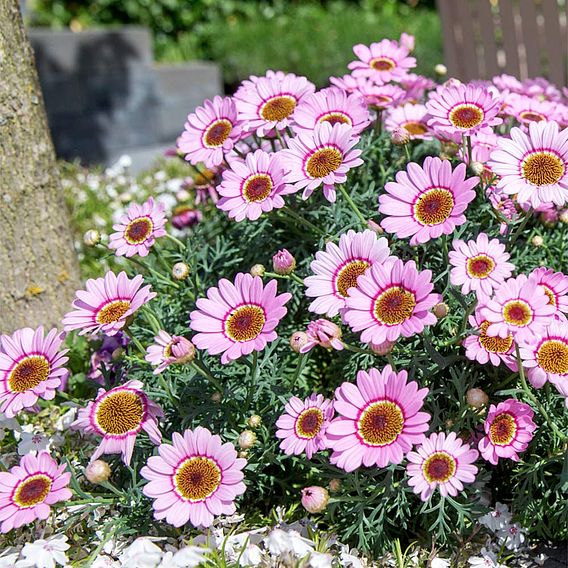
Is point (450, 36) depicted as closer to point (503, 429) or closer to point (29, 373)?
point (503, 429)

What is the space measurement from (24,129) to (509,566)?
1935 mm

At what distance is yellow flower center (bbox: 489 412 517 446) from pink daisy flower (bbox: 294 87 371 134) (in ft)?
2.64

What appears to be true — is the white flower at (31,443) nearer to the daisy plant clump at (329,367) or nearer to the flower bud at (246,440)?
the daisy plant clump at (329,367)

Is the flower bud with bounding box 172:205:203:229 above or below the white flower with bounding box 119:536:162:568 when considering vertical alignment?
above

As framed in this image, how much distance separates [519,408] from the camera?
1.72 metres

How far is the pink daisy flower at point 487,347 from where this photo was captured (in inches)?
64.8

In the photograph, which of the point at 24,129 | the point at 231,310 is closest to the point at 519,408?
the point at 231,310

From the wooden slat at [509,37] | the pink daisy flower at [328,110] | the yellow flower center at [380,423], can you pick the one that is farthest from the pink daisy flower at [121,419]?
the wooden slat at [509,37]

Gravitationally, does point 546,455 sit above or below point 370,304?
below

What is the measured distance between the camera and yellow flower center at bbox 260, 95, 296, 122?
2066mm

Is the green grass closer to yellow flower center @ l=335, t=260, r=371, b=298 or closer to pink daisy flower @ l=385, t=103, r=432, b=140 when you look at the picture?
pink daisy flower @ l=385, t=103, r=432, b=140

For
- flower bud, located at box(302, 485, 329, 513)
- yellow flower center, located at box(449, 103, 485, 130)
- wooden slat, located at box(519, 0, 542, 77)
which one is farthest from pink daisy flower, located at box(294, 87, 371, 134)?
wooden slat, located at box(519, 0, 542, 77)

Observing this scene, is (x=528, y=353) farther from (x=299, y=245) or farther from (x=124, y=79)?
(x=124, y=79)

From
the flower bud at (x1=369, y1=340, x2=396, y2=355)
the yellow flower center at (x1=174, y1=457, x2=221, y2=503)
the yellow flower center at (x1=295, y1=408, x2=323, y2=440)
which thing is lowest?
the yellow flower center at (x1=174, y1=457, x2=221, y2=503)
